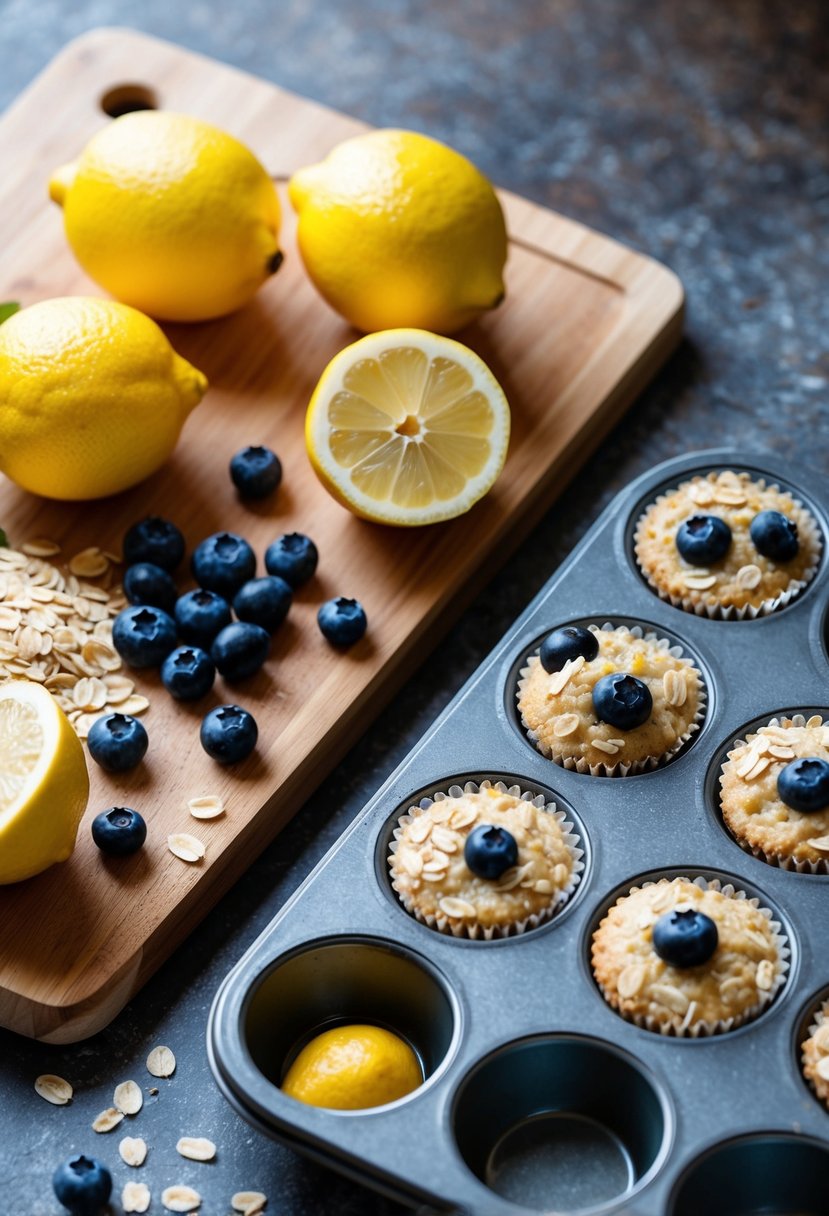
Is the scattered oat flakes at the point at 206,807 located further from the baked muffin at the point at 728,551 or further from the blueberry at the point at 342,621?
the baked muffin at the point at 728,551

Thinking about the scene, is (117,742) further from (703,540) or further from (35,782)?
(703,540)

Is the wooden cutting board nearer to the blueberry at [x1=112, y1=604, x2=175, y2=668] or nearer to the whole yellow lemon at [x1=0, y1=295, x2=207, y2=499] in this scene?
the blueberry at [x1=112, y1=604, x2=175, y2=668]

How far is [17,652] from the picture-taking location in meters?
2.35

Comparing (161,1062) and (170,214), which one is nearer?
(161,1062)

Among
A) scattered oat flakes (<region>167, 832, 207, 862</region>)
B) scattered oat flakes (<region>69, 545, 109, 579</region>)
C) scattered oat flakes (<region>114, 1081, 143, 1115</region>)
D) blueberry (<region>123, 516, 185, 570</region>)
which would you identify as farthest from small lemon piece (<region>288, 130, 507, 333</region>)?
scattered oat flakes (<region>114, 1081, 143, 1115</region>)

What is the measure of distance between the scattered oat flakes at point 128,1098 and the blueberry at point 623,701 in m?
0.90

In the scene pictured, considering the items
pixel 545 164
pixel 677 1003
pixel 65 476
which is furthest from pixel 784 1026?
pixel 545 164

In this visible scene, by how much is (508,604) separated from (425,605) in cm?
21

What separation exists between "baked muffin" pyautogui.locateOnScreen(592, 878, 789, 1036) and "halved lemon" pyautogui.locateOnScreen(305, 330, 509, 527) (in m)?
0.85

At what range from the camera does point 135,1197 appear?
78.2 inches

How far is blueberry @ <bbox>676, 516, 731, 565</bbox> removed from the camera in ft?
7.79

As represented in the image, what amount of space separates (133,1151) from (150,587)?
937mm

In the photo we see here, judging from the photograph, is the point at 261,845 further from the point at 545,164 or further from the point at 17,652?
the point at 545,164

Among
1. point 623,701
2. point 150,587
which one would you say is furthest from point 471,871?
point 150,587
